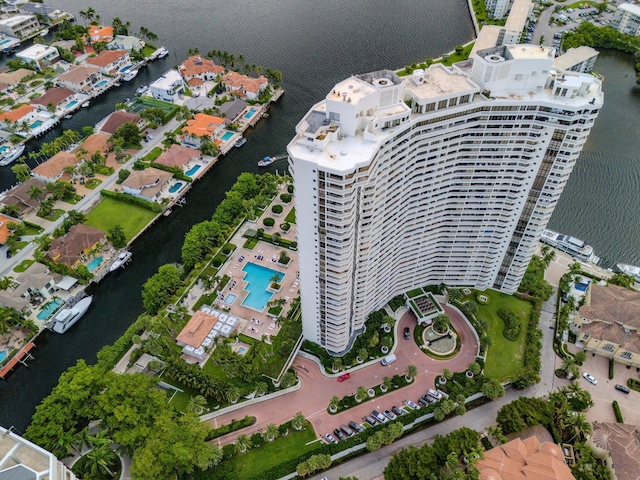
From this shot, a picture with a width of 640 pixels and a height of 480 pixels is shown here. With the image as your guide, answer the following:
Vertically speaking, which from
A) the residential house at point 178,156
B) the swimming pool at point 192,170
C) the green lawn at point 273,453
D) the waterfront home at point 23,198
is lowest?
the green lawn at point 273,453

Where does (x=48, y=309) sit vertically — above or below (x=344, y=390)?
above

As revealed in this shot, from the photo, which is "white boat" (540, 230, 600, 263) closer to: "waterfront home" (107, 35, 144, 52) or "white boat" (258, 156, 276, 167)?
"white boat" (258, 156, 276, 167)

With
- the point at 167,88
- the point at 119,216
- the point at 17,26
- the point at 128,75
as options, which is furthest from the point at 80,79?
the point at 119,216

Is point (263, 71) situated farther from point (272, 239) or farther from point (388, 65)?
point (272, 239)

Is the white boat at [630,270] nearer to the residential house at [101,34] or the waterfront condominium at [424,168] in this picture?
the waterfront condominium at [424,168]

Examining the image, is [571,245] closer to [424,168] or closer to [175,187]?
[424,168]

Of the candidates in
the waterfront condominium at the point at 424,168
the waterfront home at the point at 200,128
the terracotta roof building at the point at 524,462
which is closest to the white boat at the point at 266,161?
the waterfront home at the point at 200,128

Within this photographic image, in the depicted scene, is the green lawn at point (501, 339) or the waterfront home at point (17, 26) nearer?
the green lawn at point (501, 339)
